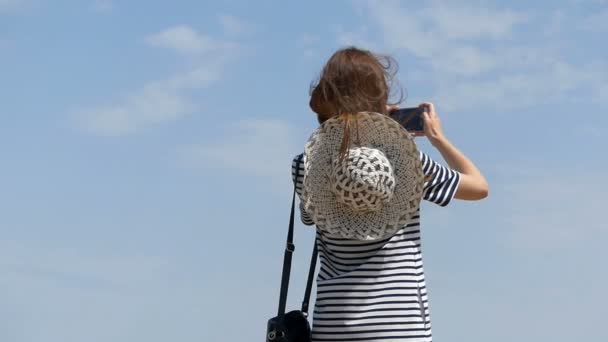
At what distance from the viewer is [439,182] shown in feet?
17.2

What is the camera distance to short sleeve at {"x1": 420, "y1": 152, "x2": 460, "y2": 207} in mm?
5250

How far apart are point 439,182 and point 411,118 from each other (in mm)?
444

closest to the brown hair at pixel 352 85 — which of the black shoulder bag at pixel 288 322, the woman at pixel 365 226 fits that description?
the woman at pixel 365 226

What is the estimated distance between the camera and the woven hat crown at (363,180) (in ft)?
16.7

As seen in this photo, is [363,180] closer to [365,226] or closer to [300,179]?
[365,226]

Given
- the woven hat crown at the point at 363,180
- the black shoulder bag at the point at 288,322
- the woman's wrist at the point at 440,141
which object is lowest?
the black shoulder bag at the point at 288,322

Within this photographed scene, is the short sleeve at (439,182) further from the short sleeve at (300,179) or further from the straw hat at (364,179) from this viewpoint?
the short sleeve at (300,179)

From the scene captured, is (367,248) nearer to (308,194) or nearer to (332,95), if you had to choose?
(308,194)

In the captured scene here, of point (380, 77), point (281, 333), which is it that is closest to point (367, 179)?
point (380, 77)

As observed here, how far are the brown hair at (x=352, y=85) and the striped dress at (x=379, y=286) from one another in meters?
0.39

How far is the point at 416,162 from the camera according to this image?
5215 mm

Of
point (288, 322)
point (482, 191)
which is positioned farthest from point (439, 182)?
point (288, 322)

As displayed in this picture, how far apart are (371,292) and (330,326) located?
0.90 ft

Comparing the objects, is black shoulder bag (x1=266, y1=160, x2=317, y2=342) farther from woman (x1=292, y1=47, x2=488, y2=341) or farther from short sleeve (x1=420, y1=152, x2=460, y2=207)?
short sleeve (x1=420, y1=152, x2=460, y2=207)
